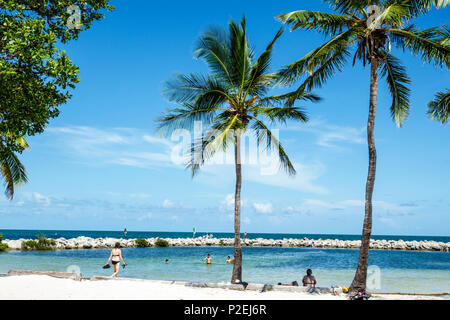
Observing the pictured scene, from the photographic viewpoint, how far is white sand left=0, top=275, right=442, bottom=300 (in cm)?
992

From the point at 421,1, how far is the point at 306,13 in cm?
370

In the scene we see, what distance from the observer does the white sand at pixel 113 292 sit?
32.6 feet

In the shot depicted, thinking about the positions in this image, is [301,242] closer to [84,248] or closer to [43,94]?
[84,248]

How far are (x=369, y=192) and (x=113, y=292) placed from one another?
27.7 feet

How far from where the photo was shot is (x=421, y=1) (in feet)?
40.0

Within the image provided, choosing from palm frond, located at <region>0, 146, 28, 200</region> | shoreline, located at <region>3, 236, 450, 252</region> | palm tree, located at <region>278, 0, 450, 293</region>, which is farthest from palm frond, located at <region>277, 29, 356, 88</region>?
shoreline, located at <region>3, 236, 450, 252</region>

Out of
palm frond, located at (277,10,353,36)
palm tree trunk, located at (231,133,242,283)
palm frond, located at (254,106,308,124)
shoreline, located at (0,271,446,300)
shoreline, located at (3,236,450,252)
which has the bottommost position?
shoreline, located at (3,236,450,252)

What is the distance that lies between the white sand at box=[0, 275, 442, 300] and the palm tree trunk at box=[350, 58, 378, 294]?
3.29 ft

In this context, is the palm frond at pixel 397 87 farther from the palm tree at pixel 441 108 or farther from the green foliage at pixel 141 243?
the green foliage at pixel 141 243

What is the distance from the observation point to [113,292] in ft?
34.9

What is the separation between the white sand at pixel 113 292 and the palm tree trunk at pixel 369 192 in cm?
100

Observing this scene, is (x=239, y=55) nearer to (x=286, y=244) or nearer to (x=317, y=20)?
(x=317, y=20)

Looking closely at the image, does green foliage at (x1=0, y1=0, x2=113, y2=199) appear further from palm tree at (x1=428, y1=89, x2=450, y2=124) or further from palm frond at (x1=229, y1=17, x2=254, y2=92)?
palm tree at (x1=428, y1=89, x2=450, y2=124)
